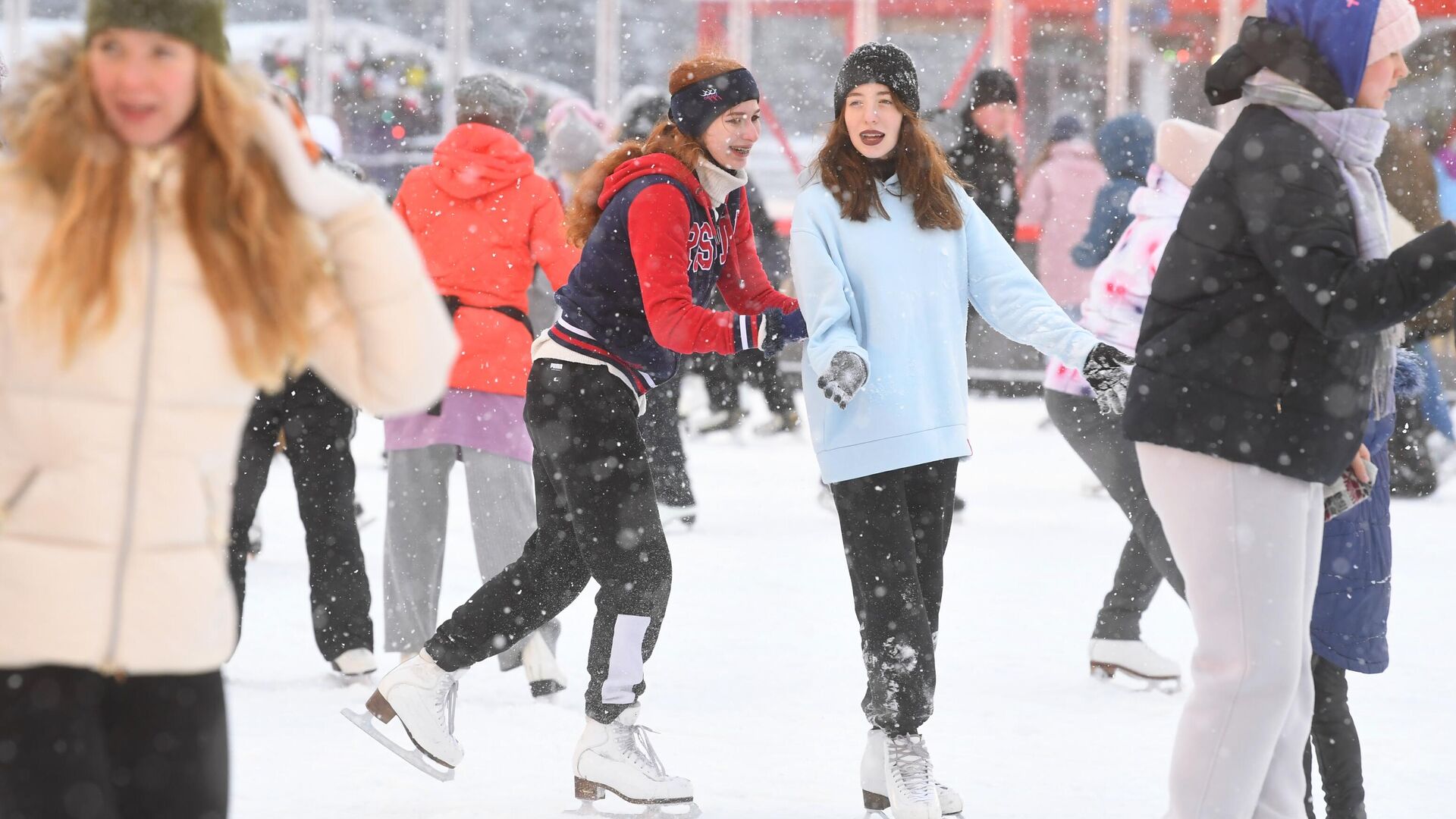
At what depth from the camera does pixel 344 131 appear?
15695 mm

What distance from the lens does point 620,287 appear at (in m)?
3.77

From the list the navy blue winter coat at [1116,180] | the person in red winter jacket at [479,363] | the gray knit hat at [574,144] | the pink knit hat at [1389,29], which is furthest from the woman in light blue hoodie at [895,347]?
the gray knit hat at [574,144]

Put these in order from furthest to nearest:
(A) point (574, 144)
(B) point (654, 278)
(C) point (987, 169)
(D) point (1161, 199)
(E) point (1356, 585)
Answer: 1. (C) point (987, 169)
2. (A) point (574, 144)
3. (D) point (1161, 199)
4. (B) point (654, 278)
5. (E) point (1356, 585)

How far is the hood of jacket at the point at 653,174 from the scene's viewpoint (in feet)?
12.2

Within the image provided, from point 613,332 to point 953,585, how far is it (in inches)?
126

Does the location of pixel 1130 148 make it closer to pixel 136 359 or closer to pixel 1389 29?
pixel 1389 29

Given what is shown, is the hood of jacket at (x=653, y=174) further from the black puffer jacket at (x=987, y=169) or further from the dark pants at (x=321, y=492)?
the black puffer jacket at (x=987, y=169)

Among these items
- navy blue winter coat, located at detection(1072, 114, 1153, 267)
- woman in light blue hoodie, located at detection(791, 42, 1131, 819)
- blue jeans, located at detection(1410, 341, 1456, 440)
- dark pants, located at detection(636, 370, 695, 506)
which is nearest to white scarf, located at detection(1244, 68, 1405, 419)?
woman in light blue hoodie, located at detection(791, 42, 1131, 819)

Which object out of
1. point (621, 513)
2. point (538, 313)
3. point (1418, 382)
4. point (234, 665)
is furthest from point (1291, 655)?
point (538, 313)

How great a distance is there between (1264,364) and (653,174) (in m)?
1.48

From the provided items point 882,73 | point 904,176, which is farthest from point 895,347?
point 882,73

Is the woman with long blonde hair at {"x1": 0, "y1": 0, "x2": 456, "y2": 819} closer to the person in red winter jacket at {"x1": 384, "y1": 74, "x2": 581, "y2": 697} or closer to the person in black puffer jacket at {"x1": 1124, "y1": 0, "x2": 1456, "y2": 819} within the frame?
the person in black puffer jacket at {"x1": 1124, "y1": 0, "x2": 1456, "y2": 819}

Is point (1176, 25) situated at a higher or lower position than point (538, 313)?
higher

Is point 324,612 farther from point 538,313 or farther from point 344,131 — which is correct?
point 344,131
